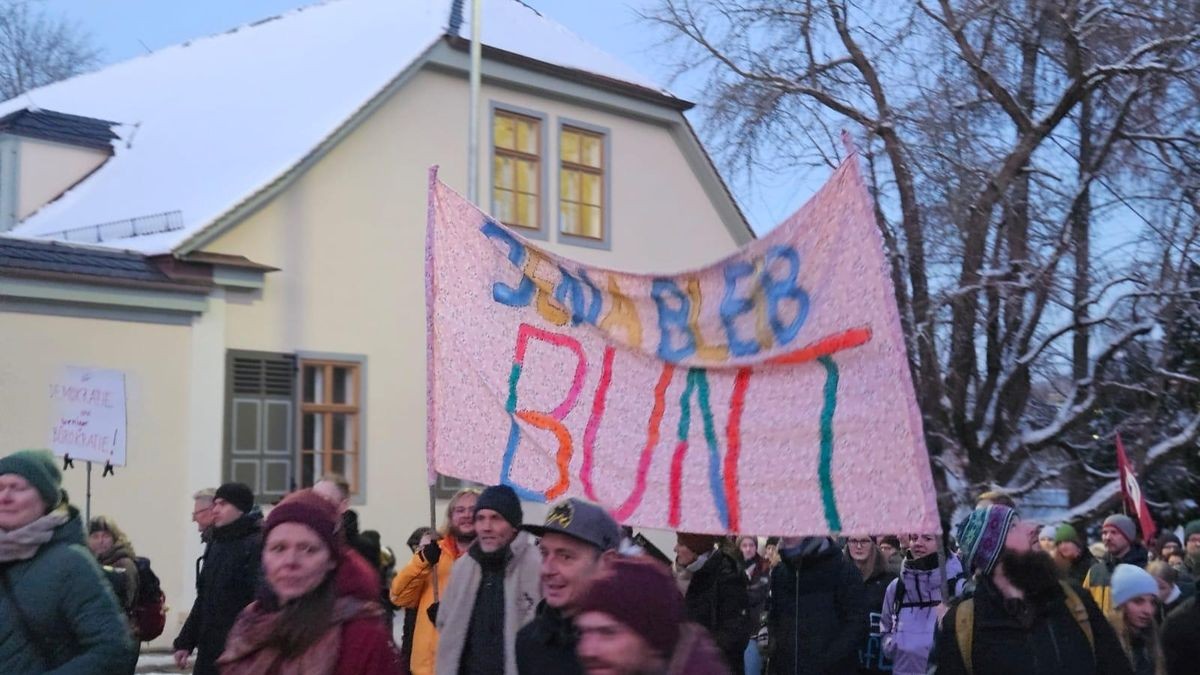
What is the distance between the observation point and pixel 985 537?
211 inches

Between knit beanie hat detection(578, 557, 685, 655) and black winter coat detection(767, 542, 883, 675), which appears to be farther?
black winter coat detection(767, 542, 883, 675)

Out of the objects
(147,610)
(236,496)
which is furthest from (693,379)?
(147,610)

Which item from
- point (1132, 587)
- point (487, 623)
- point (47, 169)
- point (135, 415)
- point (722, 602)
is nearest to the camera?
point (487, 623)

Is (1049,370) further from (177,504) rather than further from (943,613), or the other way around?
(943,613)

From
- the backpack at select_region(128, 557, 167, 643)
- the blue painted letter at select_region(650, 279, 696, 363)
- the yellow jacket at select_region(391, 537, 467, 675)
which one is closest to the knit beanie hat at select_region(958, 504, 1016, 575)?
the blue painted letter at select_region(650, 279, 696, 363)

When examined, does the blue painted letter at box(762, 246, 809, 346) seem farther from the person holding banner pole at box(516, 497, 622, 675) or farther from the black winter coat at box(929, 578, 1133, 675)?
the person holding banner pole at box(516, 497, 622, 675)

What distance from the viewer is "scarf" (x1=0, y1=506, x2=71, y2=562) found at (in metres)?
4.58

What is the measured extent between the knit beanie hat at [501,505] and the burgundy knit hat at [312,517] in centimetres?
176

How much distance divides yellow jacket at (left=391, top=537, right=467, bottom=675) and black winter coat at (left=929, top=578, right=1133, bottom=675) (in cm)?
265

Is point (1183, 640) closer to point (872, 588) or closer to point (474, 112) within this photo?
point (872, 588)

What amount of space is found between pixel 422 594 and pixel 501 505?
1.64 metres

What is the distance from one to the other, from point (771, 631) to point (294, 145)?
1132 cm

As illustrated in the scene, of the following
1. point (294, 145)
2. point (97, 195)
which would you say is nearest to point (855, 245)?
point (294, 145)

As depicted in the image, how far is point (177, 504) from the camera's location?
1541 centimetres
